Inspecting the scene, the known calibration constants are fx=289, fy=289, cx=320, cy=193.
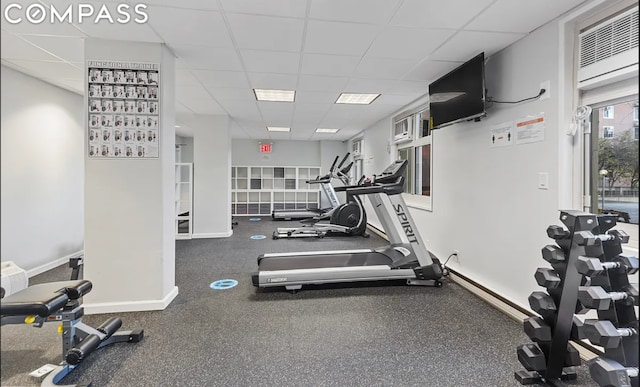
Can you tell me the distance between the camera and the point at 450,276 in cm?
369

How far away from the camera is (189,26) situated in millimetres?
2455

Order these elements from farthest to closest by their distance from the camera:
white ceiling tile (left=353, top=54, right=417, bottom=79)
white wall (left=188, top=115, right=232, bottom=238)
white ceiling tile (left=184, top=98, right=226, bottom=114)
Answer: white wall (left=188, top=115, right=232, bottom=238), white ceiling tile (left=184, top=98, right=226, bottom=114), white ceiling tile (left=353, top=54, right=417, bottom=79)

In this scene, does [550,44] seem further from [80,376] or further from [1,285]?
[80,376]

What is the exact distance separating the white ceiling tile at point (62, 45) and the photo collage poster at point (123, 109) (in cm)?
33

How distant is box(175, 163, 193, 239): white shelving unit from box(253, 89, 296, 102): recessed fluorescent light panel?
2.35 metres

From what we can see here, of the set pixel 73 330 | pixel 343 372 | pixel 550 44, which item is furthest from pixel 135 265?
pixel 550 44

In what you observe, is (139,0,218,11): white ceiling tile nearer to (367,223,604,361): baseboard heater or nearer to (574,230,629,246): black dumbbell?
(574,230,629,246): black dumbbell

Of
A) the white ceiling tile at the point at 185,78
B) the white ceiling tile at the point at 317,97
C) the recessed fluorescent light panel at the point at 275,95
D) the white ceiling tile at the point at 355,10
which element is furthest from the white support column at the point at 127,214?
the white ceiling tile at the point at 317,97

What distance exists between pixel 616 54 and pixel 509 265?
1855 mm

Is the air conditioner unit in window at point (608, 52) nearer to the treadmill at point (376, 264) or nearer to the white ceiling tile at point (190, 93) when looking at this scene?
the treadmill at point (376, 264)

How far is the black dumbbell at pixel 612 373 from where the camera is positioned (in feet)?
4.65

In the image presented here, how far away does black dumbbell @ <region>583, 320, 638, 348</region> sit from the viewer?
4.76ft

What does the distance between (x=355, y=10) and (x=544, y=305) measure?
2.40 m

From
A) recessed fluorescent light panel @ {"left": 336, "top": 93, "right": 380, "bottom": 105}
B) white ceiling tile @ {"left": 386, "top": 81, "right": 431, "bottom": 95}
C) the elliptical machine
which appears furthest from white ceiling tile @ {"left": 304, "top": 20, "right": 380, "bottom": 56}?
the elliptical machine
